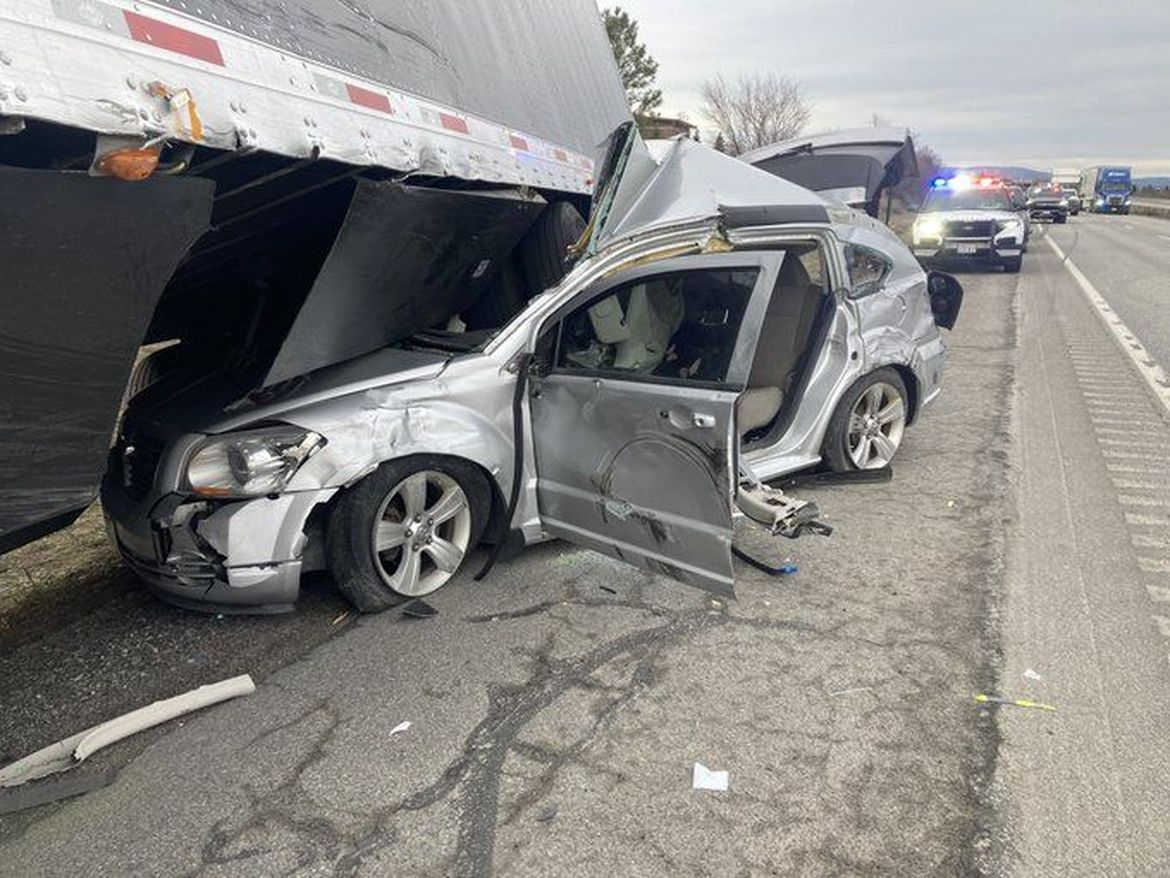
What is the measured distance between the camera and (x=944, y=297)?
6.64m

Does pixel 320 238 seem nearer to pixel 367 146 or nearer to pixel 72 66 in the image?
pixel 367 146

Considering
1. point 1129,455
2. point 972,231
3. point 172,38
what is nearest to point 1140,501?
point 1129,455

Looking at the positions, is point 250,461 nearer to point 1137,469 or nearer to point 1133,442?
point 1137,469

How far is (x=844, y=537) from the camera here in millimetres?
4547

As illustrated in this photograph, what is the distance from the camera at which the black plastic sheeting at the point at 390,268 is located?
347cm

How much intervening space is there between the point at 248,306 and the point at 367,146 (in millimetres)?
2069

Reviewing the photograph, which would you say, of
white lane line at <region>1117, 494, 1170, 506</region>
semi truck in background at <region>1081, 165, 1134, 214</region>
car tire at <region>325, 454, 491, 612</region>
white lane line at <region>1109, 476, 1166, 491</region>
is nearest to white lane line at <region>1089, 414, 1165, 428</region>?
white lane line at <region>1109, 476, 1166, 491</region>

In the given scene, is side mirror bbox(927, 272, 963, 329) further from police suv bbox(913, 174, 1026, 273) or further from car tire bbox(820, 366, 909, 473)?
police suv bbox(913, 174, 1026, 273)

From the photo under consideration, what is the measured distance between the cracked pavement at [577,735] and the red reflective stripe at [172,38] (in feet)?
7.31

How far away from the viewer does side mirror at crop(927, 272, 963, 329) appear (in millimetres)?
6539

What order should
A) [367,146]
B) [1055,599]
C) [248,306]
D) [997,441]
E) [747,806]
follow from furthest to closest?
[997,441] < [248,306] < [1055,599] < [367,146] < [747,806]

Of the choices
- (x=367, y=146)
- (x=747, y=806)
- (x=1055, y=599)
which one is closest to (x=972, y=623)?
(x=1055, y=599)

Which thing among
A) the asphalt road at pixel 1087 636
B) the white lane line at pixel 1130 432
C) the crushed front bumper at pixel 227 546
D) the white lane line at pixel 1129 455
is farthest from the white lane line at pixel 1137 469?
the crushed front bumper at pixel 227 546

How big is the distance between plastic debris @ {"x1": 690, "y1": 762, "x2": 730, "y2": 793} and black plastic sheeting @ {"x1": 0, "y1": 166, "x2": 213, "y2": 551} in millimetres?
2123
